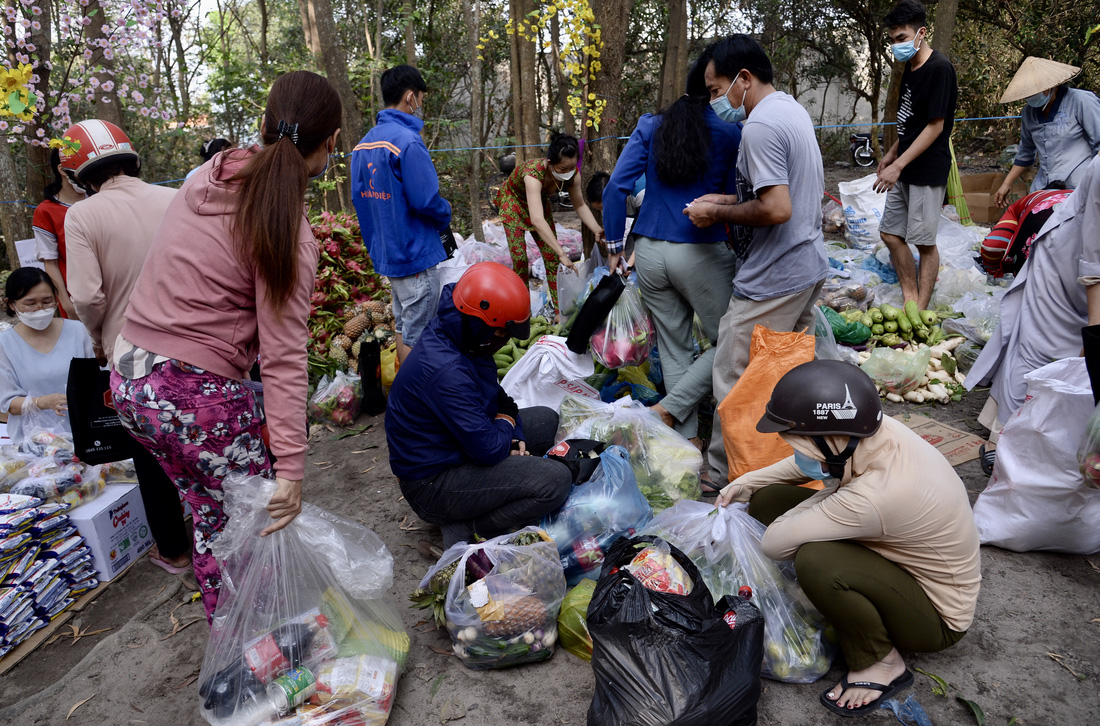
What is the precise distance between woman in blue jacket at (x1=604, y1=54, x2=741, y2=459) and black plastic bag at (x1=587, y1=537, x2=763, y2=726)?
165cm

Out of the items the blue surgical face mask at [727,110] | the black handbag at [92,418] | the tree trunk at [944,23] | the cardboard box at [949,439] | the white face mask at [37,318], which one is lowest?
the cardboard box at [949,439]

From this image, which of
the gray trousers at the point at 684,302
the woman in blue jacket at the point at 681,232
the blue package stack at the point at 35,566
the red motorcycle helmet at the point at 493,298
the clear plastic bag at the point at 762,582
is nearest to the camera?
the clear plastic bag at the point at 762,582

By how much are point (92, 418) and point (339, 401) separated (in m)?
1.78

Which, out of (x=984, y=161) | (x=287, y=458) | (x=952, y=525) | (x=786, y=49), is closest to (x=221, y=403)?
(x=287, y=458)

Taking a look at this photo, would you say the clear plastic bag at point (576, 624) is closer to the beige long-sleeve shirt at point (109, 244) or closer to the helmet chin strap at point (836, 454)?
the helmet chin strap at point (836, 454)

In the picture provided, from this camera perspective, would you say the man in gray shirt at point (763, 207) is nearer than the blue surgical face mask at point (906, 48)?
Yes

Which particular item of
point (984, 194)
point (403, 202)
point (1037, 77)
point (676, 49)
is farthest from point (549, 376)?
point (676, 49)

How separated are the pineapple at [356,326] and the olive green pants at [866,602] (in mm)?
3730

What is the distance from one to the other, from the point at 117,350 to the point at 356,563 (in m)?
0.95

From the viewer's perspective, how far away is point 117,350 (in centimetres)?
200

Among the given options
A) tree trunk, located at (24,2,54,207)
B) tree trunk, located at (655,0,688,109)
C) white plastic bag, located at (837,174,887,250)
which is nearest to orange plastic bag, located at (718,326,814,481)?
white plastic bag, located at (837,174,887,250)

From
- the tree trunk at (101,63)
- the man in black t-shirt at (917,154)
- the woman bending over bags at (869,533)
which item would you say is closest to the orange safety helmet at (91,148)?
the woman bending over bags at (869,533)

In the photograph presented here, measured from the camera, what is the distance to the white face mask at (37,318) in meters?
3.30

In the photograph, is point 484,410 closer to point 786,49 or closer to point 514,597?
point 514,597
